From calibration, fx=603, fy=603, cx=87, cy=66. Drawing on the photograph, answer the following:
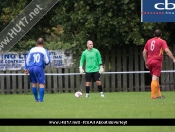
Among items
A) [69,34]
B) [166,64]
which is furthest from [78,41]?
[166,64]

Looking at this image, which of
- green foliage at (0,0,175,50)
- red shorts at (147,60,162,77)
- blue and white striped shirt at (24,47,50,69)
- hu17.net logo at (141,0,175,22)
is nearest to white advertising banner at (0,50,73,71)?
green foliage at (0,0,175,50)

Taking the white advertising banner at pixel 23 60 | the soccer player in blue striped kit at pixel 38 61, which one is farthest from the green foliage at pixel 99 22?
the soccer player in blue striped kit at pixel 38 61

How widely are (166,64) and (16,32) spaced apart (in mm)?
7081

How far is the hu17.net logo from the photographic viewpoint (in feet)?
86.3

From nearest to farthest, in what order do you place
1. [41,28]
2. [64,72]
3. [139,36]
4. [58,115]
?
[58,115] → [139,36] → [64,72] → [41,28]

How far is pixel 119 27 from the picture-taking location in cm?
2627

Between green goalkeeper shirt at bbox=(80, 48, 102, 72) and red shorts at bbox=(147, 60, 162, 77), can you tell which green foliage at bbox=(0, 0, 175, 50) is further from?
red shorts at bbox=(147, 60, 162, 77)

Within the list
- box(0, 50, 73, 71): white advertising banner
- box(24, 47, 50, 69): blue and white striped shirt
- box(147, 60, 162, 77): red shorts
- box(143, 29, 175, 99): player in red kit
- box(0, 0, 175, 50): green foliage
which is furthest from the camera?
box(0, 50, 73, 71): white advertising banner

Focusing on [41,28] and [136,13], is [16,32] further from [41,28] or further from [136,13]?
[136,13]

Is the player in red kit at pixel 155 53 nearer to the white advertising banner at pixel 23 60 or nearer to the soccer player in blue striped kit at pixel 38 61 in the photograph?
the soccer player in blue striped kit at pixel 38 61

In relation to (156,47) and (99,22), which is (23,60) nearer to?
(99,22)

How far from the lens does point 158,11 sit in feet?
88.5

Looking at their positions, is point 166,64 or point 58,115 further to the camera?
point 166,64

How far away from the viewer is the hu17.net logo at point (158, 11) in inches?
1036
